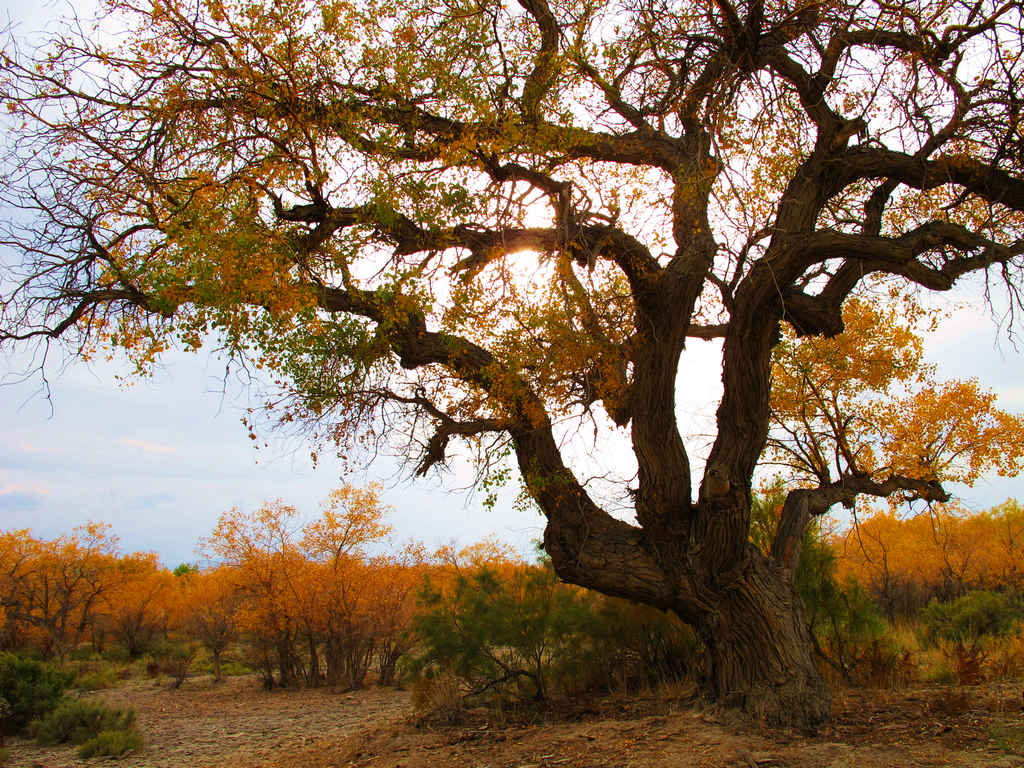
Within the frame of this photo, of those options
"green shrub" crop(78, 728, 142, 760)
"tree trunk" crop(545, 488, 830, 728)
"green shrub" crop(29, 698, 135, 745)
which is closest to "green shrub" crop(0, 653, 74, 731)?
"green shrub" crop(29, 698, 135, 745)

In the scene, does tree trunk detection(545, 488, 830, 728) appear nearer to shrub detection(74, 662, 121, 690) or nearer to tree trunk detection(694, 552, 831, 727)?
tree trunk detection(694, 552, 831, 727)

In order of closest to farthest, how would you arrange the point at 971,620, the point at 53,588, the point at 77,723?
the point at 77,723 < the point at 971,620 < the point at 53,588

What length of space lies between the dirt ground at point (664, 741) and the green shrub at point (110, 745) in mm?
235

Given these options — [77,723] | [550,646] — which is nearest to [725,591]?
[550,646]

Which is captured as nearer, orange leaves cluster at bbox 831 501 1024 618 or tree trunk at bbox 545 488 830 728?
tree trunk at bbox 545 488 830 728

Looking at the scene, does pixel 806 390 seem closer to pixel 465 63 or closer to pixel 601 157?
pixel 601 157

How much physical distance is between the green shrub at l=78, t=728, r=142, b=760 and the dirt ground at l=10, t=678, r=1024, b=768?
0.24 metres

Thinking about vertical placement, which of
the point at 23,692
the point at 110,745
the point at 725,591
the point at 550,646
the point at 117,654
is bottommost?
the point at 110,745

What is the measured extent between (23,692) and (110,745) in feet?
10.2

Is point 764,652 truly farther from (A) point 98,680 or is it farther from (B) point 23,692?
(A) point 98,680

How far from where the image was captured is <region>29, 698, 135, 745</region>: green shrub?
11.4m

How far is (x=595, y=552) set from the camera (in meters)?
7.27

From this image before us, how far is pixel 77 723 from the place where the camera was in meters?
11.6

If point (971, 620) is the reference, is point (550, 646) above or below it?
above
